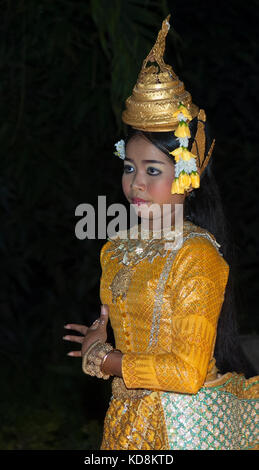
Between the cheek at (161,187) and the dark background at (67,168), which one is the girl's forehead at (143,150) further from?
the dark background at (67,168)

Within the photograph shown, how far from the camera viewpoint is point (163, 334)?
6.81 feet

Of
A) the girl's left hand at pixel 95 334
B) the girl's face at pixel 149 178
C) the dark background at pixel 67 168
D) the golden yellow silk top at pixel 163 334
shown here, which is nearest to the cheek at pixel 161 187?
the girl's face at pixel 149 178

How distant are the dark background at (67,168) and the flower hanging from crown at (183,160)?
2.08m

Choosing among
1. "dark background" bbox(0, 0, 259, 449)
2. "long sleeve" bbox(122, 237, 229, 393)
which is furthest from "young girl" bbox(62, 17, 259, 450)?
"dark background" bbox(0, 0, 259, 449)

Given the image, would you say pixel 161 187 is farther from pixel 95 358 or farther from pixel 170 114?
pixel 95 358

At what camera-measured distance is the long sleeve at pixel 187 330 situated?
77.3 inches

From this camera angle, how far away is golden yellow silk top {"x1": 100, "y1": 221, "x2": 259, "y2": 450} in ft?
6.48

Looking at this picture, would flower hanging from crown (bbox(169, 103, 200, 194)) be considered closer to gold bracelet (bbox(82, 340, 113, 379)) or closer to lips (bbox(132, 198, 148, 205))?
lips (bbox(132, 198, 148, 205))

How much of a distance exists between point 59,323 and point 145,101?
124 inches

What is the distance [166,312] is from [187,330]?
113 millimetres

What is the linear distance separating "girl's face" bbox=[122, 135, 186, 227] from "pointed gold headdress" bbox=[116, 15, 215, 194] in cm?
5

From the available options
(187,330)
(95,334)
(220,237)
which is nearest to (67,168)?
(220,237)

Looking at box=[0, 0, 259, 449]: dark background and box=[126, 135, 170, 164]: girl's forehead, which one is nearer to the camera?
box=[126, 135, 170, 164]: girl's forehead
